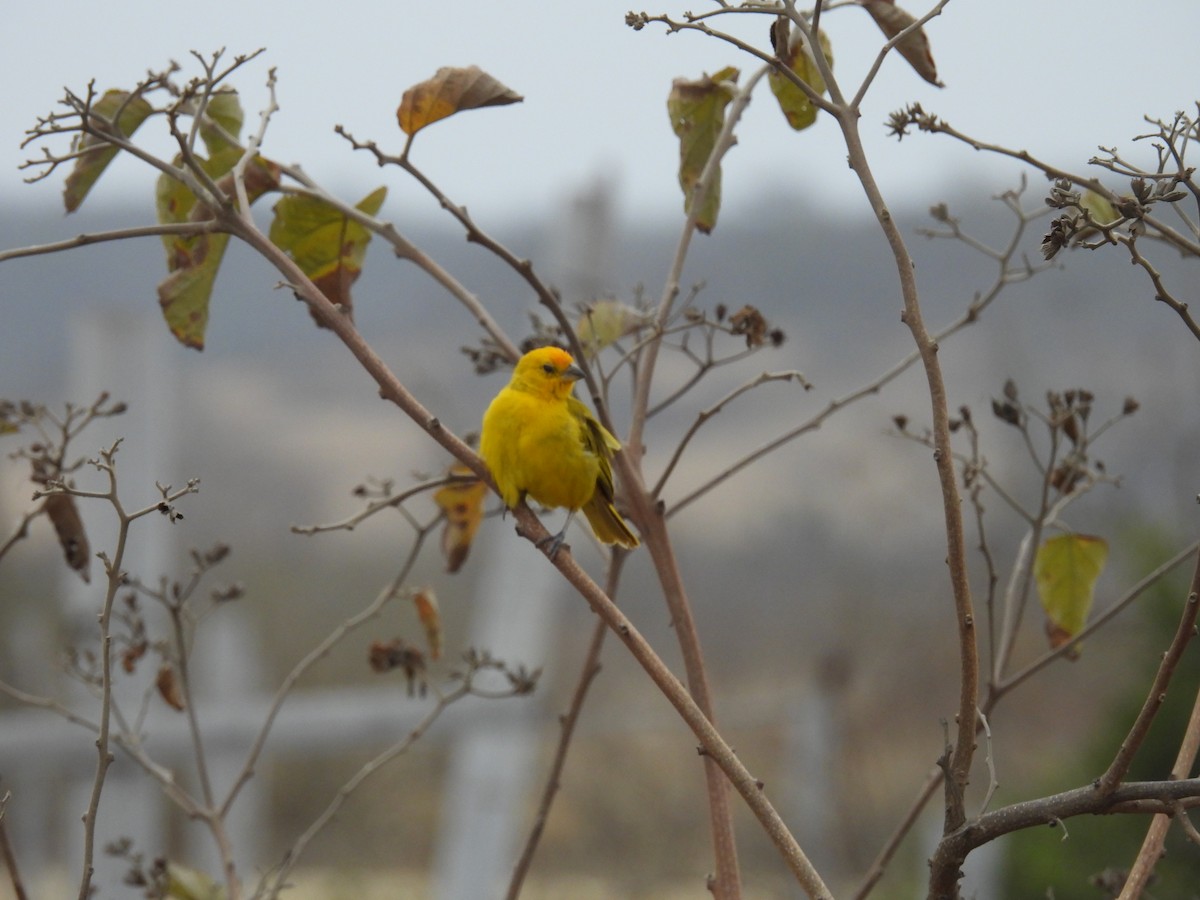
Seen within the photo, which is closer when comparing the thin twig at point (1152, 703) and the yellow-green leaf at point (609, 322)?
the thin twig at point (1152, 703)

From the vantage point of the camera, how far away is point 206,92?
1252 millimetres

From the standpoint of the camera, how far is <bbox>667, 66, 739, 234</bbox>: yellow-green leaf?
168 cm

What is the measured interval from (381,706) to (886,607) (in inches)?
254

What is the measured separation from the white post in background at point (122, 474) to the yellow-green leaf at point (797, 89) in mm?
3107

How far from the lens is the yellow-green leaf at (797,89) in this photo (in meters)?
1.53

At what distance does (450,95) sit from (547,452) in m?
1.06

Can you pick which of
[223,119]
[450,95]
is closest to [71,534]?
[223,119]

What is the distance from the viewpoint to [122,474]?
455 cm

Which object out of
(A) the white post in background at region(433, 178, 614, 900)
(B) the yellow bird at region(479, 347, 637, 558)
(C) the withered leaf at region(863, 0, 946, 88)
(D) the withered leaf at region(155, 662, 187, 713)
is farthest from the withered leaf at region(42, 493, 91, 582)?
(A) the white post in background at region(433, 178, 614, 900)

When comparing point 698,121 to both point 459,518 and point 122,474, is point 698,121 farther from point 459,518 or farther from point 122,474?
point 122,474

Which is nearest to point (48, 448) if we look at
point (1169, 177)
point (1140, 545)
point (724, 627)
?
point (1169, 177)

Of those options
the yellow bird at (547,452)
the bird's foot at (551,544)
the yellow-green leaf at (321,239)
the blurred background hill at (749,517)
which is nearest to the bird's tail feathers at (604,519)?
the yellow bird at (547,452)

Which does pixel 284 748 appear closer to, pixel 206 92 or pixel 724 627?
pixel 206 92

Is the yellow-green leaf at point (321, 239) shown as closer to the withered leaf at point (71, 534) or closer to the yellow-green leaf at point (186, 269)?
the yellow-green leaf at point (186, 269)
